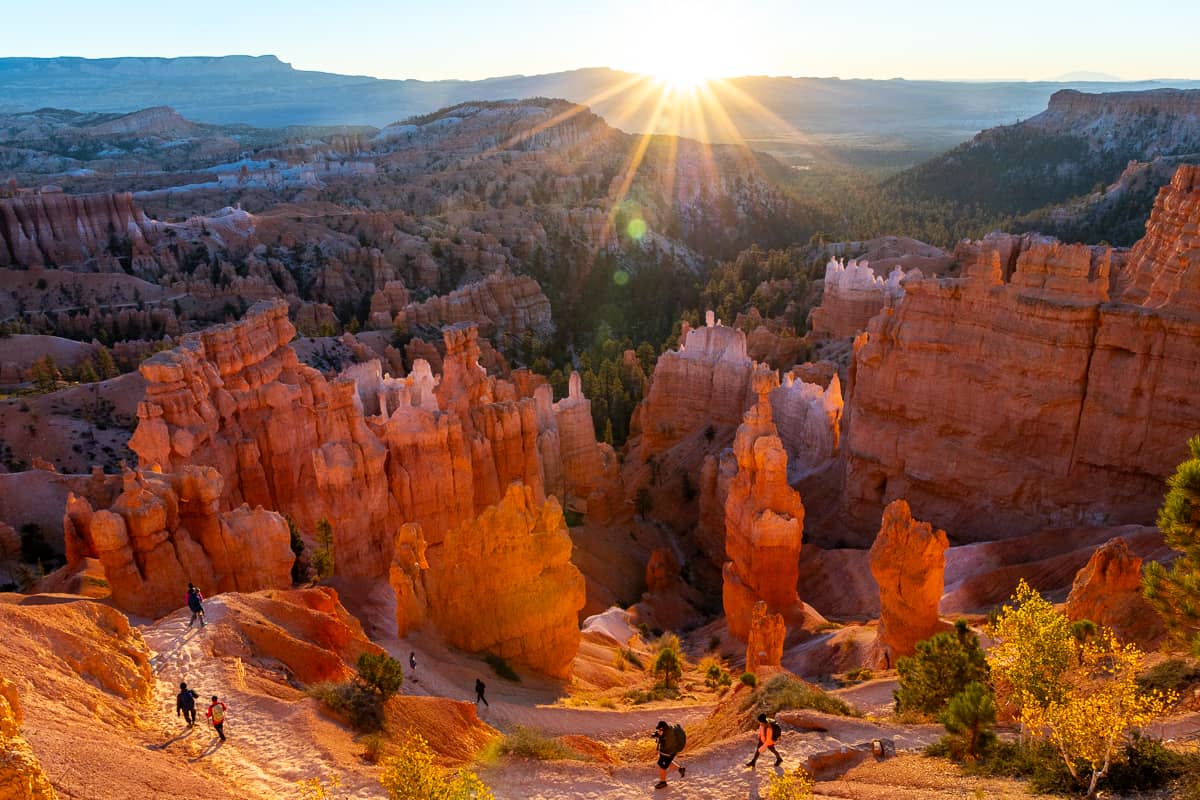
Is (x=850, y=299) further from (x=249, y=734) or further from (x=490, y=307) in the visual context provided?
(x=249, y=734)

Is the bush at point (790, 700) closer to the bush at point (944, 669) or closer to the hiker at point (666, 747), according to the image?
the bush at point (944, 669)

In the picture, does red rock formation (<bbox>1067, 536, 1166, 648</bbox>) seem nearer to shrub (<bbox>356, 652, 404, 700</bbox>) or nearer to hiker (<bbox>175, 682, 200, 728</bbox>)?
shrub (<bbox>356, 652, 404, 700</bbox>)

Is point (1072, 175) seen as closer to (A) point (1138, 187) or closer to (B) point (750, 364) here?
(A) point (1138, 187)

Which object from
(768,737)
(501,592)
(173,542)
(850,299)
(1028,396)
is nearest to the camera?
(768,737)

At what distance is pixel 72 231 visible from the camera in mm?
69188

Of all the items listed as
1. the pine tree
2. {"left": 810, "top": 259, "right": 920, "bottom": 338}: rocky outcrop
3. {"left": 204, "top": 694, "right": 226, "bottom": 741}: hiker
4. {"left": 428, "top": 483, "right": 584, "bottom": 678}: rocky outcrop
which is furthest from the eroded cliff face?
{"left": 810, "top": 259, "right": 920, "bottom": 338}: rocky outcrop

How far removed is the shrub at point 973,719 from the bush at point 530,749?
5.17 metres

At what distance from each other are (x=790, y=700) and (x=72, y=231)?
7507cm

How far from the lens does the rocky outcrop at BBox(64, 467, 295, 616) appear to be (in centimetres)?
1594

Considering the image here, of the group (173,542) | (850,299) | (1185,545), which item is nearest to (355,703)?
(173,542)

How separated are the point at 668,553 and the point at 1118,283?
2083 centimetres

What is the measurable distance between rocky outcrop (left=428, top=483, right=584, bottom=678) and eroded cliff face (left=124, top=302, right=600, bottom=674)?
32 millimetres

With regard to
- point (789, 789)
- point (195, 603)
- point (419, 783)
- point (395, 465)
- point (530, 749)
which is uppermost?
point (419, 783)

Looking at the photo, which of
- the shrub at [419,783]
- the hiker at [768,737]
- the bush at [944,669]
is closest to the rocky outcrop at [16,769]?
the shrub at [419,783]
